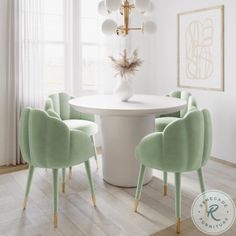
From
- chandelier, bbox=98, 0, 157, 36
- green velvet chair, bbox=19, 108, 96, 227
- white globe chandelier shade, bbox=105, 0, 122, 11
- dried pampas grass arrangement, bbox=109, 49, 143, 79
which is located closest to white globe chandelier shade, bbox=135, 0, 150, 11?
chandelier, bbox=98, 0, 157, 36

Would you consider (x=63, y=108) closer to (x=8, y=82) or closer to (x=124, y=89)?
(x=8, y=82)

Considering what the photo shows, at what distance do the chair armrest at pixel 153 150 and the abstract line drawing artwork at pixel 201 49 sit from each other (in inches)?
71.1

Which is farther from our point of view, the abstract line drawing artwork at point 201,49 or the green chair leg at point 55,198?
the abstract line drawing artwork at point 201,49

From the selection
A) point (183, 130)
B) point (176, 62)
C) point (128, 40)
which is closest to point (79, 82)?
point (128, 40)

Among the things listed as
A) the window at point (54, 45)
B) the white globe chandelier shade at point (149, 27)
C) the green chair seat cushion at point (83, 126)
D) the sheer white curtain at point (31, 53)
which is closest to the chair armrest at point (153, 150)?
the green chair seat cushion at point (83, 126)

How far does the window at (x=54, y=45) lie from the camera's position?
391 cm

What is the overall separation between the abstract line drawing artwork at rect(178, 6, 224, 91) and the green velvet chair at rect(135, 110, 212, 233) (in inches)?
66.9

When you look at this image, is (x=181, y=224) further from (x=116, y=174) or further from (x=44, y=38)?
(x=44, y=38)

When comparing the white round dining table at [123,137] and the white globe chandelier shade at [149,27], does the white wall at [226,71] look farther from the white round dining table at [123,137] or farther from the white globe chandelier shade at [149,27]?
the white globe chandelier shade at [149,27]

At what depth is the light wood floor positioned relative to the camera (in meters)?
2.30

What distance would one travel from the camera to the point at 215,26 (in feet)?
12.3

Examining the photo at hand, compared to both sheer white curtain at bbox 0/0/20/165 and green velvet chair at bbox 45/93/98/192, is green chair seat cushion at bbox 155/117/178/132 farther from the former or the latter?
sheer white curtain at bbox 0/0/20/165

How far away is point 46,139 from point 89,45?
2.28m

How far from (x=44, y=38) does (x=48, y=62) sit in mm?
293
